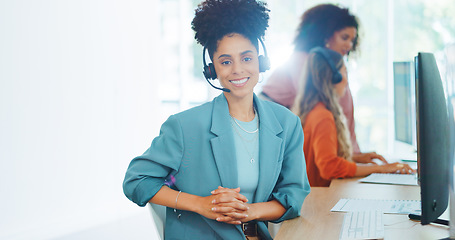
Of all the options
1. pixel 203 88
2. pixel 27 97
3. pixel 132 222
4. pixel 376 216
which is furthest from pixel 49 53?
pixel 376 216

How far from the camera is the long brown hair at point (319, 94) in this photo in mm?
2445

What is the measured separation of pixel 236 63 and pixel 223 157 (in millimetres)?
310

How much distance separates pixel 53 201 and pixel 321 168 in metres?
2.49

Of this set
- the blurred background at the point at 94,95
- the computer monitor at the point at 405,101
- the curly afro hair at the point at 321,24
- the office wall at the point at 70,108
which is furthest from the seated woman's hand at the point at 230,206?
the office wall at the point at 70,108

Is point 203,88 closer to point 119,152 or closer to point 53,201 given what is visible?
point 119,152

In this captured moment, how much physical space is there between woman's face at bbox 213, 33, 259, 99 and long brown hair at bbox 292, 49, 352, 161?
0.91 metres

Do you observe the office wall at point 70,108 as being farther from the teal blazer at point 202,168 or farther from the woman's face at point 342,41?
the teal blazer at point 202,168

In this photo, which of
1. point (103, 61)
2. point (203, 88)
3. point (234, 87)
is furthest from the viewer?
point (203, 88)

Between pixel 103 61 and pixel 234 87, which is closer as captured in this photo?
pixel 234 87

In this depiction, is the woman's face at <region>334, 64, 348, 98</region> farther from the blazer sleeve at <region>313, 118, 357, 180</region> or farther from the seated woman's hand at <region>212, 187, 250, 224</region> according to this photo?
the seated woman's hand at <region>212, 187, 250, 224</region>

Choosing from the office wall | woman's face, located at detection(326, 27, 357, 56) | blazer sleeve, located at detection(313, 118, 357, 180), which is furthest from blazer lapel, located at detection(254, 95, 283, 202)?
the office wall

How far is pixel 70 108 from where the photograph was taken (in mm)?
4055

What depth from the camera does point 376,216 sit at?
4.96 feet

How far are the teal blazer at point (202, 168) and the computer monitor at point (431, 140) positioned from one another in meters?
0.46
